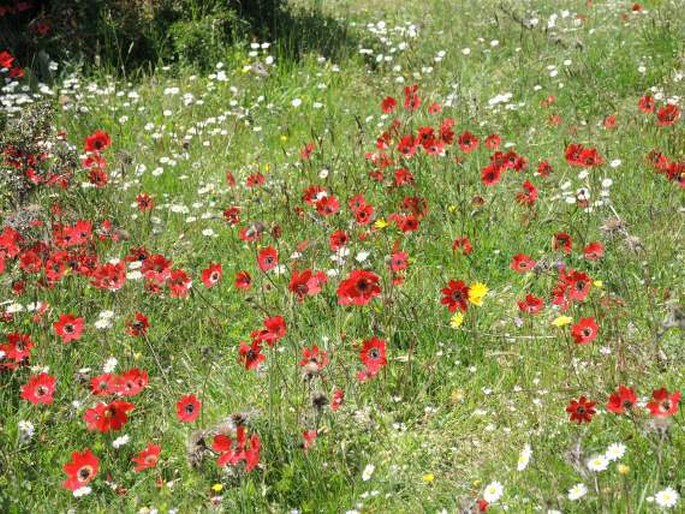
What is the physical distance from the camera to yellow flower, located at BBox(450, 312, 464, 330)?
322 centimetres

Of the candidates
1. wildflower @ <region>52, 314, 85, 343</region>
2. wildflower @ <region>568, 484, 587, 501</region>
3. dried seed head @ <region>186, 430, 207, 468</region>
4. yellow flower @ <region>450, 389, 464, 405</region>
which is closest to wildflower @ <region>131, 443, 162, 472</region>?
dried seed head @ <region>186, 430, 207, 468</region>

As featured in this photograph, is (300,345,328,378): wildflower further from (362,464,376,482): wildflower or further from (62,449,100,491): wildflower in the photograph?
(62,449,100,491): wildflower

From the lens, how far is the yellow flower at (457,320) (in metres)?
3.22

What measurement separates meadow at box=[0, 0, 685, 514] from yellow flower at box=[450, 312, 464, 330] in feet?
0.06

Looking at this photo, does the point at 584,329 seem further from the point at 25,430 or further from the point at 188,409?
the point at 25,430

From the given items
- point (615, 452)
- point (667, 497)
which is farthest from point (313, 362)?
point (667, 497)

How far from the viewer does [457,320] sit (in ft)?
10.6

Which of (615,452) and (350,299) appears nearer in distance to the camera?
(615,452)

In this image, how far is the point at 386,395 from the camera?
3121mm

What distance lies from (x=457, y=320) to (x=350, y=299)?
44 centimetres

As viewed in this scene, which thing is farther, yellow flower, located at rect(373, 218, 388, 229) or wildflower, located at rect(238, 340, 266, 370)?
yellow flower, located at rect(373, 218, 388, 229)

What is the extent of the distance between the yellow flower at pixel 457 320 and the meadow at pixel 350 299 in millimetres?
17

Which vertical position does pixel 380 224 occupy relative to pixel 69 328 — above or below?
above

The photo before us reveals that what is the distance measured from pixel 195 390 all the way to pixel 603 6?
581cm
